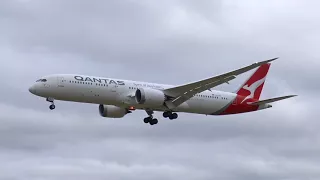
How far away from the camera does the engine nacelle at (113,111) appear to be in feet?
336

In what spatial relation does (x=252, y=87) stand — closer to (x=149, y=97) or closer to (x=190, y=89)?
(x=190, y=89)

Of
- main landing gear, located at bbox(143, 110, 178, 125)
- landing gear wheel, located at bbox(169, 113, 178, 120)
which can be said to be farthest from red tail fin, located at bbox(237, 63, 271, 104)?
main landing gear, located at bbox(143, 110, 178, 125)

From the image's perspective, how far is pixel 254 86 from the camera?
107 m

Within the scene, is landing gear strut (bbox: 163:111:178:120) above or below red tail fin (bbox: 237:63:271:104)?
below

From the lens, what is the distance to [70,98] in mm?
92875

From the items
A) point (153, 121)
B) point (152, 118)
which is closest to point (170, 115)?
point (153, 121)

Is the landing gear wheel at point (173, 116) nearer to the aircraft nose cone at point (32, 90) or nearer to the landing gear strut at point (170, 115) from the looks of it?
the landing gear strut at point (170, 115)

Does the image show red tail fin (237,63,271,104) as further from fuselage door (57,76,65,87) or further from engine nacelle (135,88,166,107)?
fuselage door (57,76,65,87)

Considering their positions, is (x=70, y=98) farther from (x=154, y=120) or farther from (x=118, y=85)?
(x=154, y=120)

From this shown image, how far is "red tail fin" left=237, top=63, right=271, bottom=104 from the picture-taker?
105250mm

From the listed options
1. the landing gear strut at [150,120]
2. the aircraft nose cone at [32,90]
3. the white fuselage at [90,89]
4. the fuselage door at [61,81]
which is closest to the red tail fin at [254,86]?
the landing gear strut at [150,120]

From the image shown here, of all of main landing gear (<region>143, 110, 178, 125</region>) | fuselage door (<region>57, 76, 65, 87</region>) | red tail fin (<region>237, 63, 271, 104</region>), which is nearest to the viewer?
fuselage door (<region>57, 76, 65, 87</region>)

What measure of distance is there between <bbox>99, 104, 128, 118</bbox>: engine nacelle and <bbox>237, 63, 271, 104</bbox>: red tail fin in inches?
495

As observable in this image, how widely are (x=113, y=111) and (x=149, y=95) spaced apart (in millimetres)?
8781
